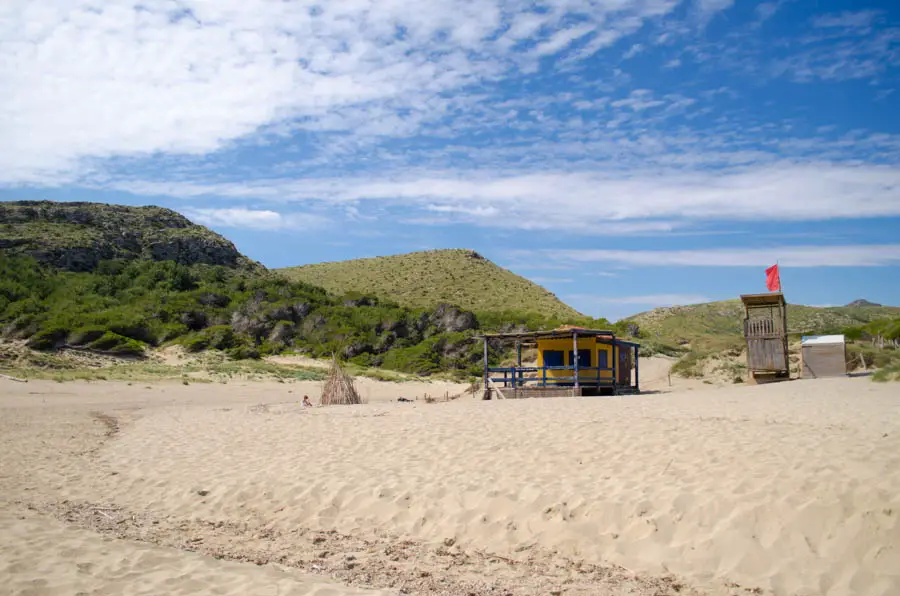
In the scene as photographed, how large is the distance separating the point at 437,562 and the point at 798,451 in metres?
4.44

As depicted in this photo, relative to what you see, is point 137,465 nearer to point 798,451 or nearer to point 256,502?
point 256,502

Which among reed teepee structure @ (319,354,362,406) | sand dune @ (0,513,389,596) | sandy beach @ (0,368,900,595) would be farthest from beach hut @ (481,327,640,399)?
sand dune @ (0,513,389,596)

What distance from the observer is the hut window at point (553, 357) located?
902 inches

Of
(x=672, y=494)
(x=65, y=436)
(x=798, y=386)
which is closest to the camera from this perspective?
(x=672, y=494)

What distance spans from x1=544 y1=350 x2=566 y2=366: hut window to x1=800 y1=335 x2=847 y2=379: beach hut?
8.08m

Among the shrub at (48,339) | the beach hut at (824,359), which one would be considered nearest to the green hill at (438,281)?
the shrub at (48,339)

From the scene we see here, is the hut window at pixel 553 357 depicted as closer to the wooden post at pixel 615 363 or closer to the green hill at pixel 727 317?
the wooden post at pixel 615 363

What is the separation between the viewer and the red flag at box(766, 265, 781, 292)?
72.2ft

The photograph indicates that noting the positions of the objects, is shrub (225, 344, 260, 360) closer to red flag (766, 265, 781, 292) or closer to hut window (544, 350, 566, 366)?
hut window (544, 350, 566, 366)

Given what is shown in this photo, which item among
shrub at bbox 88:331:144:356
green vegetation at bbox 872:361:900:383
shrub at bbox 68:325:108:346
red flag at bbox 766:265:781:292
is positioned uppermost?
red flag at bbox 766:265:781:292

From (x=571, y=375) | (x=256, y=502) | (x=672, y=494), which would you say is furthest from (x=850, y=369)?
(x=256, y=502)

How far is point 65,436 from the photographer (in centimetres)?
1254

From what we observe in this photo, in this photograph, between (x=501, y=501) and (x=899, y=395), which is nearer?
(x=501, y=501)

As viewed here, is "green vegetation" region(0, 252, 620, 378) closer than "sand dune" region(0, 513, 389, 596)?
No
